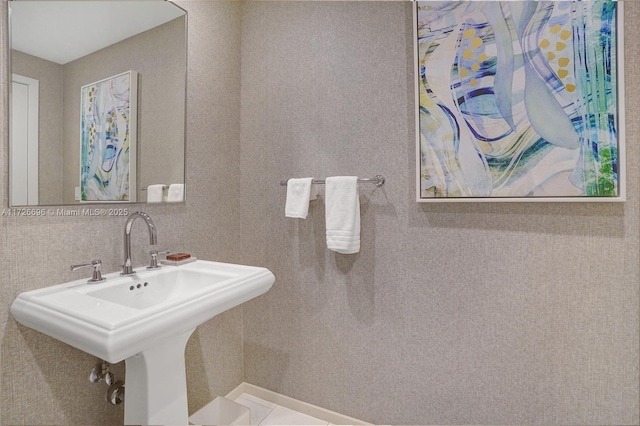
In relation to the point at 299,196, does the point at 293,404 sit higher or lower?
lower

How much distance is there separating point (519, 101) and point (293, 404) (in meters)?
1.74

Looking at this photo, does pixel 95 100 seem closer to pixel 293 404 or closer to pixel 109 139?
pixel 109 139

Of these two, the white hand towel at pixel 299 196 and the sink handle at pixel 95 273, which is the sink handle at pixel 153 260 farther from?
the white hand towel at pixel 299 196

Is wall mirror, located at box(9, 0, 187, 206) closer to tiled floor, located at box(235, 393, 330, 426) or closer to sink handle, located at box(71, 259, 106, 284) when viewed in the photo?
sink handle, located at box(71, 259, 106, 284)

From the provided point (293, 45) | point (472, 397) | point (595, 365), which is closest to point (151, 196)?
point (293, 45)

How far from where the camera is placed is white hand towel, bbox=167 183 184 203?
150cm

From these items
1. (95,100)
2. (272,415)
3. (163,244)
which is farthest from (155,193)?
(272,415)

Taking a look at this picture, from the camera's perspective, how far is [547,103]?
4.03 feet

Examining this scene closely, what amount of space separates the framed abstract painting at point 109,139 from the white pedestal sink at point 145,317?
1.09 ft

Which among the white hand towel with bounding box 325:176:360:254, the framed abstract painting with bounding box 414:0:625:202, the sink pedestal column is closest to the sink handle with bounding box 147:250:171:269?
the sink pedestal column

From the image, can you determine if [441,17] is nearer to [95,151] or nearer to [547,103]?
[547,103]

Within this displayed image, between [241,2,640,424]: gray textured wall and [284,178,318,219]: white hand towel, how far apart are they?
107mm

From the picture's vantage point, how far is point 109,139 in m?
1.30

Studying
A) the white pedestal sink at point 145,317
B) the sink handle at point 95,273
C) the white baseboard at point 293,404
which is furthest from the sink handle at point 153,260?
the white baseboard at point 293,404
